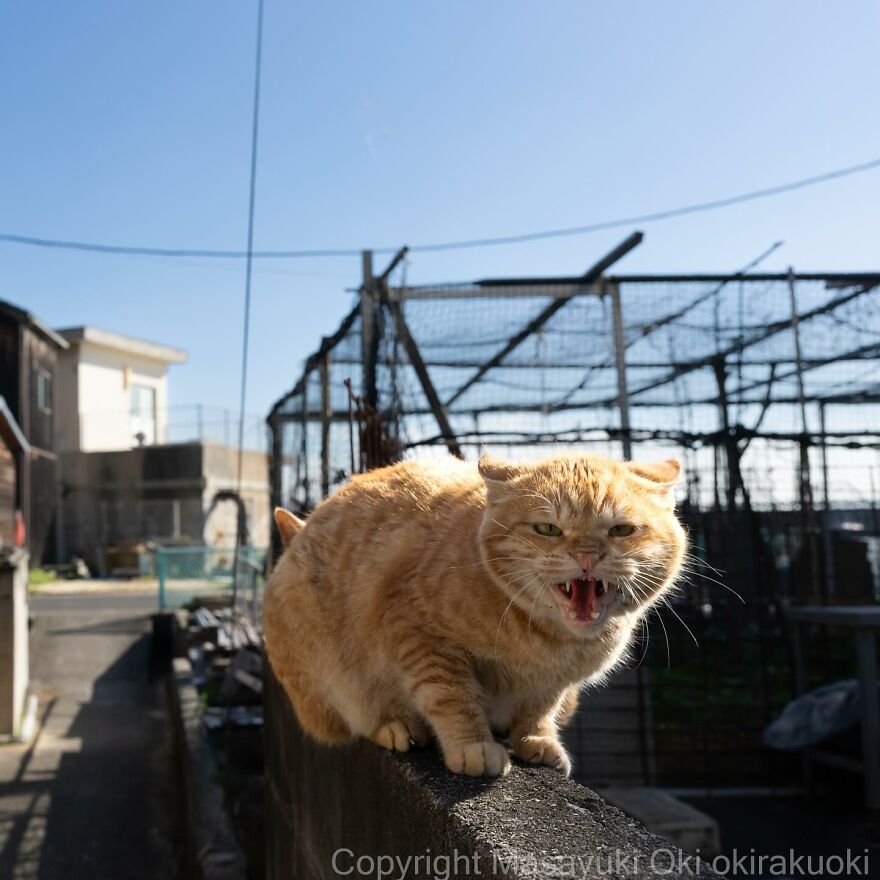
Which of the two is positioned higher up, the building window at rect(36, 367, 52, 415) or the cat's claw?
the building window at rect(36, 367, 52, 415)

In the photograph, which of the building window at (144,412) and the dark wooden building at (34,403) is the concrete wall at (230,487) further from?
the building window at (144,412)

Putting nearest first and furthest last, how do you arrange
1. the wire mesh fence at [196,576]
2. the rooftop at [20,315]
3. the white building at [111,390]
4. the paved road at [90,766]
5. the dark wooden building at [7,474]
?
the paved road at [90,766]
the wire mesh fence at [196,576]
the dark wooden building at [7,474]
the rooftop at [20,315]
the white building at [111,390]

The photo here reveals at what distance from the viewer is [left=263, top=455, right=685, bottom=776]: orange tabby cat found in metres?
1.95

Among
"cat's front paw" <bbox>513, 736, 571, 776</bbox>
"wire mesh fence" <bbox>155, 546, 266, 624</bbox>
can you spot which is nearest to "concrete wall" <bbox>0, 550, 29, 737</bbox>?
"wire mesh fence" <bbox>155, 546, 266, 624</bbox>

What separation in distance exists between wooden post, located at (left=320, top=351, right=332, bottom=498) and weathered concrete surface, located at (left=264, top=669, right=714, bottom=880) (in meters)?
2.55

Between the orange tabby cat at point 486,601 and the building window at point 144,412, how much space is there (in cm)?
2971

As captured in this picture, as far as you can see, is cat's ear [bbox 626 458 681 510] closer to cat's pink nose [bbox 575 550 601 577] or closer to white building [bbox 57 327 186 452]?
cat's pink nose [bbox 575 550 601 577]

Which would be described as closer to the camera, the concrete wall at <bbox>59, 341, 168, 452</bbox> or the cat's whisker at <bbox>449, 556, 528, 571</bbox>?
the cat's whisker at <bbox>449, 556, 528, 571</bbox>

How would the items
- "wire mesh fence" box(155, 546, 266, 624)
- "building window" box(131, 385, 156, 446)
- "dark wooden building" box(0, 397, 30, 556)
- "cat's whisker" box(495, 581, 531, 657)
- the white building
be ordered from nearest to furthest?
"cat's whisker" box(495, 581, 531, 657), "wire mesh fence" box(155, 546, 266, 624), "dark wooden building" box(0, 397, 30, 556), the white building, "building window" box(131, 385, 156, 446)

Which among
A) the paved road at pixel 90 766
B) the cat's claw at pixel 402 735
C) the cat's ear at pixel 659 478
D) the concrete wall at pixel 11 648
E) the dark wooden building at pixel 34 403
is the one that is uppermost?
the dark wooden building at pixel 34 403

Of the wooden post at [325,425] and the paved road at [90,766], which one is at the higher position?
the wooden post at [325,425]

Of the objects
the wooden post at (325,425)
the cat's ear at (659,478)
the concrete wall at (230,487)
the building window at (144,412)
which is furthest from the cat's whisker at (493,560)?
the building window at (144,412)

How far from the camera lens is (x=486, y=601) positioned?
2.10 m

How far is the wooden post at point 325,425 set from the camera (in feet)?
18.0
